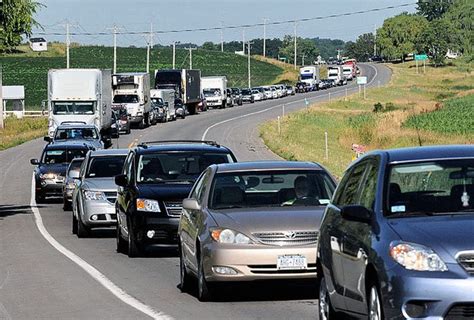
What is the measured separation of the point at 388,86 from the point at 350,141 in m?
81.0

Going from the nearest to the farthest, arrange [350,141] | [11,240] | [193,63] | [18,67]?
[11,240], [350,141], [18,67], [193,63]

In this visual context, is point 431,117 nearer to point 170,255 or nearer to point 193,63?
point 170,255

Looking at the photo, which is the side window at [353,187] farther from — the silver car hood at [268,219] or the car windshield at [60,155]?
the car windshield at [60,155]

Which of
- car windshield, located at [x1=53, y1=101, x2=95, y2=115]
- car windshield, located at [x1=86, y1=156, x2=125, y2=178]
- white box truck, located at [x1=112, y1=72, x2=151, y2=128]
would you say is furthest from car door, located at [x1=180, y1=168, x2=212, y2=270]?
white box truck, located at [x1=112, y1=72, x2=151, y2=128]

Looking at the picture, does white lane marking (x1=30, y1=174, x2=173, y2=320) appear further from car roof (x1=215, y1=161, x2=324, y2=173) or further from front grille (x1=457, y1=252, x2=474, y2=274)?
front grille (x1=457, y1=252, x2=474, y2=274)

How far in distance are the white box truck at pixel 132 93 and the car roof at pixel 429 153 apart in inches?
2592

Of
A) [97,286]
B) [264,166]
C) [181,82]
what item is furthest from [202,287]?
[181,82]

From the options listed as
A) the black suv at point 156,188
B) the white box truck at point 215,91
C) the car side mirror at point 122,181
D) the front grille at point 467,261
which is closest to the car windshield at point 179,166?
the black suv at point 156,188

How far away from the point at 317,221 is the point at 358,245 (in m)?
4.41

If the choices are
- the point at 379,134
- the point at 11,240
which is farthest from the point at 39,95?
the point at 11,240

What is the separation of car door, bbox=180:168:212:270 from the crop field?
394 feet

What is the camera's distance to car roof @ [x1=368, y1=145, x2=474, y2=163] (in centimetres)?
1041

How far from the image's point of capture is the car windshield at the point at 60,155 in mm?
38531

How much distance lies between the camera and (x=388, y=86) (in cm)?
14838
